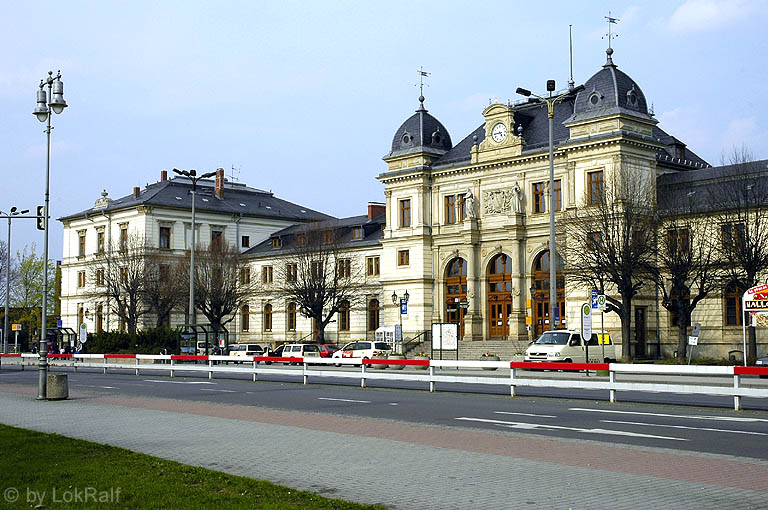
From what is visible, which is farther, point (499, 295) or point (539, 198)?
point (499, 295)

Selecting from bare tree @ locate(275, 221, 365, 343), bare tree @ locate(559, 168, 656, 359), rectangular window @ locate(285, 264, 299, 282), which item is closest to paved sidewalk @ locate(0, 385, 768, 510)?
bare tree @ locate(559, 168, 656, 359)

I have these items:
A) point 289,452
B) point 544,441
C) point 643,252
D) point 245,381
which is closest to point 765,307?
point 643,252

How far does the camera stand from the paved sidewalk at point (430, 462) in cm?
1021

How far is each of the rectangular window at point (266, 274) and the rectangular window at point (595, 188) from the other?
120 ft

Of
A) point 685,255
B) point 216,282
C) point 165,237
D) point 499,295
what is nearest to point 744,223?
point 685,255

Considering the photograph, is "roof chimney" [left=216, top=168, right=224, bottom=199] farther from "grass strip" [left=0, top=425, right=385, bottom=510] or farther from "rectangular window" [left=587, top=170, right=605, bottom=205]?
"grass strip" [left=0, top=425, right=385, bottom=510]

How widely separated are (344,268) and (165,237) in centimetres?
2391

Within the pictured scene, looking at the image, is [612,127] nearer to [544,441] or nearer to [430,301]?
[430,301]

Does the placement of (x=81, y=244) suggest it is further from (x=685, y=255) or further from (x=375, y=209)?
(x=685, y=255)

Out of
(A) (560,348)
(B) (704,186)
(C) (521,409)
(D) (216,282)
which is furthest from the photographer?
(D) (216,282)

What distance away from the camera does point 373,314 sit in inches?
3061

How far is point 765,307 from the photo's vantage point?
35.2 metres

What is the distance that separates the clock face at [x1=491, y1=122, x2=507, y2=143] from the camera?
6550 cm

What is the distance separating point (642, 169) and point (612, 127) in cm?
333
